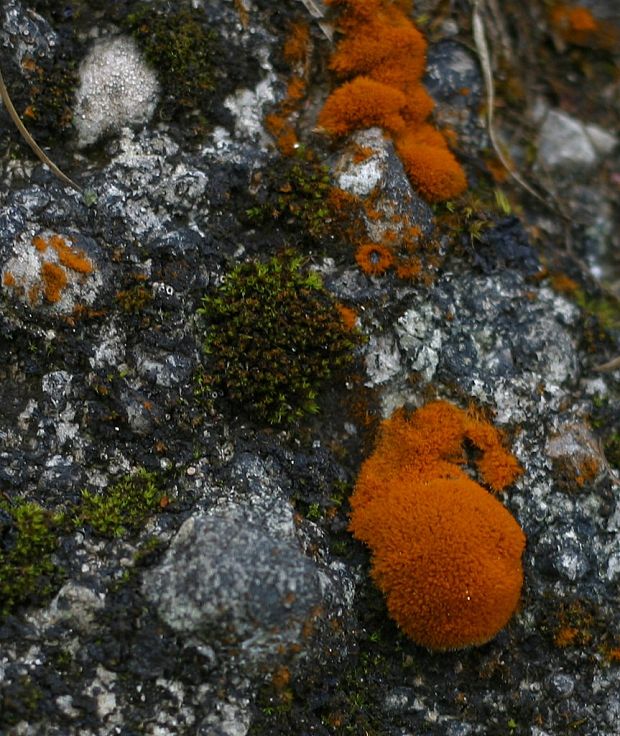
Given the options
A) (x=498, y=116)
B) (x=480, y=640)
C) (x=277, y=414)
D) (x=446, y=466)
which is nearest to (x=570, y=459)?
(x=446, y=466)

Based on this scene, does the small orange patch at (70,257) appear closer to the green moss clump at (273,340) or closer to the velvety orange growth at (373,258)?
the green moss clump at (273,340)

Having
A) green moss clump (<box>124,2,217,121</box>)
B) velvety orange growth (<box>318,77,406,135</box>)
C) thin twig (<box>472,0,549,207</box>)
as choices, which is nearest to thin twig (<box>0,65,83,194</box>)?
green moss clump (<box>124,2,217,121</box>)

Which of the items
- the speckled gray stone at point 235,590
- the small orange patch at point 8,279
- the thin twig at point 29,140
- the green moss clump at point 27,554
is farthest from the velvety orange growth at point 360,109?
the green moss clump at point 27,554

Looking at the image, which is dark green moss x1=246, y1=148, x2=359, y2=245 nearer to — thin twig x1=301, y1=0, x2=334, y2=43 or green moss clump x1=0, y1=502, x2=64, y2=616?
thin twig x1=301, y1=0, x2=334, y2=43

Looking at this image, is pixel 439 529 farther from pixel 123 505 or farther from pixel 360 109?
pixel 360 109

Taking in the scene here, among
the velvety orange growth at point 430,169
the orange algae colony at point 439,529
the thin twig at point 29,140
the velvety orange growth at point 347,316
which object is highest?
the thin twig at point 29,140

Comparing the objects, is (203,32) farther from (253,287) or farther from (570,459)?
(570,459)
